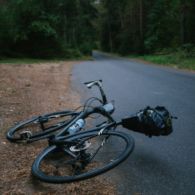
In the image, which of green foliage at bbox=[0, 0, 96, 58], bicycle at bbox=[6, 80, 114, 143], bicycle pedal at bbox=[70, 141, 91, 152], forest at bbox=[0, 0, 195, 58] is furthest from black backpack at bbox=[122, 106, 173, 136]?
green foliage at bbox=[0, 0, 96, 58]

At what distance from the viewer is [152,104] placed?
8.40 metres

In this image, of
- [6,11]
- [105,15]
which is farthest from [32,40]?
[105,15]

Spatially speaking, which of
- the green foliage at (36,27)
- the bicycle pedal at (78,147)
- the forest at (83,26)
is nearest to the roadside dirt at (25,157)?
the bicycle pedal at (78,147)

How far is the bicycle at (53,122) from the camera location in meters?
4.79

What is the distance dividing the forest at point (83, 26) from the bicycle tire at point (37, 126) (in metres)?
21.1

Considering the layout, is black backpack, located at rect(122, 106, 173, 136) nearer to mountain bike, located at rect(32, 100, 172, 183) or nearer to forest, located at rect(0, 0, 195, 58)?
mountain bike, located at rect(32, 100, 172, 183)

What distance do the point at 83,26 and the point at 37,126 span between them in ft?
145

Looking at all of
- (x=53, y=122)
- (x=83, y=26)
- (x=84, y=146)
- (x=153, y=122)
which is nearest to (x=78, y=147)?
(x=84, y=146)

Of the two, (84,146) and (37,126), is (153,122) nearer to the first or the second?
(84,146)

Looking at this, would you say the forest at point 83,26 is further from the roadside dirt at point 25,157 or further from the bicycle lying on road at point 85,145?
the bicycle lying on road at point 85,145

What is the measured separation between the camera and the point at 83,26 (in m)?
48.8

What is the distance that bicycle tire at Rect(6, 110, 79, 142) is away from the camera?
5.09m

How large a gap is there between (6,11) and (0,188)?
32.3 meters

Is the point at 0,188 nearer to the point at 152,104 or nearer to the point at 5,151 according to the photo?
the point at 5,151
